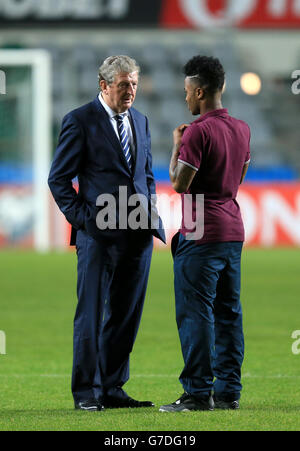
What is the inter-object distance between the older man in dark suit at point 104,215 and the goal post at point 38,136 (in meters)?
14.5

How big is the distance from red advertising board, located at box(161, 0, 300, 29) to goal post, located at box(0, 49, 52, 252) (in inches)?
336

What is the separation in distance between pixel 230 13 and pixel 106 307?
24.6 metres

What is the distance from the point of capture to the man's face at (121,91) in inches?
220

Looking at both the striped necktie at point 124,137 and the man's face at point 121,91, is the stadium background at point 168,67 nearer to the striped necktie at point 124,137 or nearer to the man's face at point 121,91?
the striped necktie at point 124,137

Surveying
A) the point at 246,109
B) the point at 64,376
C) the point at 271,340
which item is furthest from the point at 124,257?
the point at 246,109

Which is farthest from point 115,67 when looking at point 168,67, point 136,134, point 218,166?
point 168,67

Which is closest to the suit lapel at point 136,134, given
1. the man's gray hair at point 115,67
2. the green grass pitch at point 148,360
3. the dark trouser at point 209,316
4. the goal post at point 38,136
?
the man's gray hair at point 115,67

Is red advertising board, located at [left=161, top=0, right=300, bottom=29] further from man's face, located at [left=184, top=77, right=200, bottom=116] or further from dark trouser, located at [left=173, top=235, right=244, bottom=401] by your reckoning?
dark trouser, located at [left=173, top=235, right=244, bottom=401]

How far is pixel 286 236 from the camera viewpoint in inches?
846

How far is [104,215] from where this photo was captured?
574 centimetres

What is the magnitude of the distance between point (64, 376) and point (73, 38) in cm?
2649

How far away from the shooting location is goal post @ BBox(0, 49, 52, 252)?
2047 cm

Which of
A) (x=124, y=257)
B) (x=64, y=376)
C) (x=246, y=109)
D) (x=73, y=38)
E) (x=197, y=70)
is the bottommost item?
(x=64, y=376)
